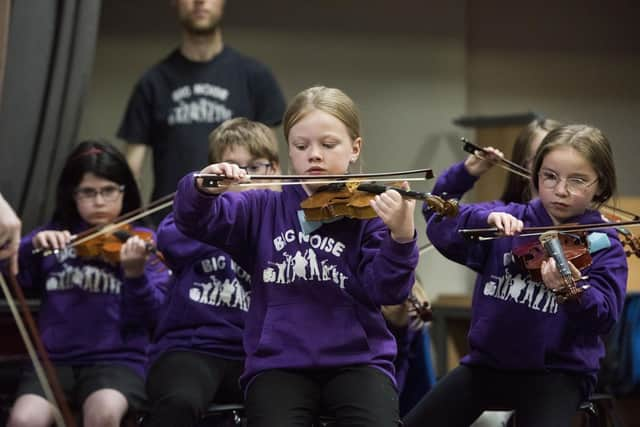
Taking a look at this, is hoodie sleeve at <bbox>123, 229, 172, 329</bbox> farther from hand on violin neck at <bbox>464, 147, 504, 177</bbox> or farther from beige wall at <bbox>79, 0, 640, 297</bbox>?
beige wall at <bbox>79, 0, 640, 297</bbox>

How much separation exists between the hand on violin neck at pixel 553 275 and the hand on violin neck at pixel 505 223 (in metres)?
0.13

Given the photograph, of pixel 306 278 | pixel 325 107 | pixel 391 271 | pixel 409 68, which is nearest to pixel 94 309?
pixel 306 278

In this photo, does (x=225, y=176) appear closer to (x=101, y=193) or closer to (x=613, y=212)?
(x=101, y=193)

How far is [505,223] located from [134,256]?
3.54 ft

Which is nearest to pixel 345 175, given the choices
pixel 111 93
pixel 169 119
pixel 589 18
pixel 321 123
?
pixel 321 123

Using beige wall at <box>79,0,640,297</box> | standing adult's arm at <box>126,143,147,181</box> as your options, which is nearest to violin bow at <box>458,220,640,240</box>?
standing adult's arm at <box>126,143,147,181</box>

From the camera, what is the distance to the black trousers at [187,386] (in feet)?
8.21

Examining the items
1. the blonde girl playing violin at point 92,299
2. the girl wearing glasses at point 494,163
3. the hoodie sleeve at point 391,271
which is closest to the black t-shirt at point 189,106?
the blonde girl playing violin at point 92,299

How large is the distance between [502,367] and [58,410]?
1.20 m

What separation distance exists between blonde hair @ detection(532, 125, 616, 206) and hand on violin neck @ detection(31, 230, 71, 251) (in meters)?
1.38

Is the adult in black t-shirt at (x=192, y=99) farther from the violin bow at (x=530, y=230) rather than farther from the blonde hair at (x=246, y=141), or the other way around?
the violin bow at (x=530, y=230)

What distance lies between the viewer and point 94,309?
3.06m

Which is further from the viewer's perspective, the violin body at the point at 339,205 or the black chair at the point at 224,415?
the black chair at the point at 224,415

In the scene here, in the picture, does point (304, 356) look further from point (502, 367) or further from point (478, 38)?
point (478, 38)
